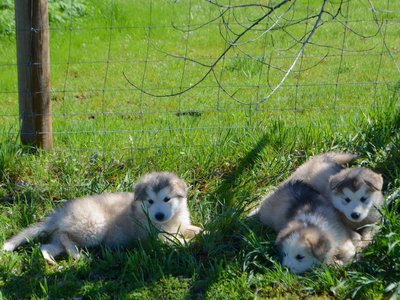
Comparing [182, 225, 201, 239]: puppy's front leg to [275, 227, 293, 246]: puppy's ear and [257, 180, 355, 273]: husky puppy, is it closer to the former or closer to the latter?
[257, 180, 355, 273]: husky puppy

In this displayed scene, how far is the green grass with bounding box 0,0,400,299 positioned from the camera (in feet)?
15.7

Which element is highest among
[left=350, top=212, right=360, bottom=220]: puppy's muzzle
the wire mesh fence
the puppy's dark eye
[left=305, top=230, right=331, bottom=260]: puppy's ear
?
the wire mesh fence

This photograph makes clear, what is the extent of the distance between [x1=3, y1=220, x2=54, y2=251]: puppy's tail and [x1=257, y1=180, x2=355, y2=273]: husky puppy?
66.2 inches

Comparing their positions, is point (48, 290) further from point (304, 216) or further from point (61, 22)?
point (61, 22)

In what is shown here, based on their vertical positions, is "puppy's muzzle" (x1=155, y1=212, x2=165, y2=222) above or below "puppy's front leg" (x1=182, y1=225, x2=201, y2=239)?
above

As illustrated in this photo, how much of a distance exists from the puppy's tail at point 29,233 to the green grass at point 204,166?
0.21 ft

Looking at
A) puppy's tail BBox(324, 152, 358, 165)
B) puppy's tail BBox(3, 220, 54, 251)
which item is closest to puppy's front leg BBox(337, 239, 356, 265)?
puppy's tail BBox(324, 152, 358, 165)

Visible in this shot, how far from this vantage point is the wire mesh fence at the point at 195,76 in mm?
6616

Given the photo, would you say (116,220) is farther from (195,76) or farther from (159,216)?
(195,76)

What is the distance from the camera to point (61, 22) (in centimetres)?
1076

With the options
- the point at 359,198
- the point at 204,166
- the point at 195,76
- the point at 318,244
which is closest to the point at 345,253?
the point at 318,244

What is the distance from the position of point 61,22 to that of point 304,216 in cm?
681

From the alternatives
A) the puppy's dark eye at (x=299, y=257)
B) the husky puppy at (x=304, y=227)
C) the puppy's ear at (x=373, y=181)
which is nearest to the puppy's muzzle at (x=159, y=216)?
the husky puppy at (x=304, y=227)

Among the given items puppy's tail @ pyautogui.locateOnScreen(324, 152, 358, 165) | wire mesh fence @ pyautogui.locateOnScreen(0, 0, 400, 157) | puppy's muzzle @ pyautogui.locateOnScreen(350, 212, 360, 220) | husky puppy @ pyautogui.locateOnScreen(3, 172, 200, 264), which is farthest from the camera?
wire mesh fence @ pyautogui.locateOnScreen(0, 0, 400, 157)
